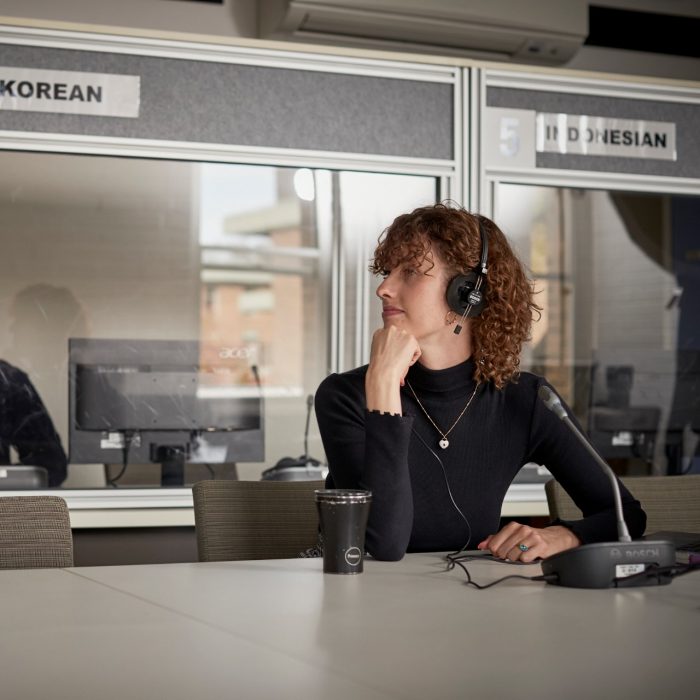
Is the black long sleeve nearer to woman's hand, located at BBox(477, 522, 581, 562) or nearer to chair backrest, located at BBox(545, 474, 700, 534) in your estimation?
chair backrest, located at BBox(545, 474, 700, 534)

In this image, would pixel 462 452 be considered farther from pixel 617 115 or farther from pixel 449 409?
pixel 617 115

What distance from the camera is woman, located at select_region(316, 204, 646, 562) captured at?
144 cm

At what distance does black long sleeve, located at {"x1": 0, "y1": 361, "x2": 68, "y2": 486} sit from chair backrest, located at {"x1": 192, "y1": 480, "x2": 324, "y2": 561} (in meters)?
1.38

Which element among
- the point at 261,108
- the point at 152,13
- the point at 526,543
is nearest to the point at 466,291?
the point at 526,543

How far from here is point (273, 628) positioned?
0.92m

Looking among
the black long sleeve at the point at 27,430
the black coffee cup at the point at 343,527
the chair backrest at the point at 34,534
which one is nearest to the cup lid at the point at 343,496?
the black coffee cup at the point at 343,527

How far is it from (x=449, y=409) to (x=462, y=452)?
0.08 meters

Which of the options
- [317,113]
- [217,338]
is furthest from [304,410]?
[317,113]

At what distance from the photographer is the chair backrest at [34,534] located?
1479mm

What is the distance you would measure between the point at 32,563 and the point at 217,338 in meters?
3.44

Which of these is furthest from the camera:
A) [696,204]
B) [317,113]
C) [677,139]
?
[696,204]

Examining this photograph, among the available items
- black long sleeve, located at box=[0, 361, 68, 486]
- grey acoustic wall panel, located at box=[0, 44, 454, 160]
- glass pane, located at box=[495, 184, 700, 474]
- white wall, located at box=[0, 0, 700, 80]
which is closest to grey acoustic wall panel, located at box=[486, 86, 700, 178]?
glass pane, located at box=[495, 184, 700, 474]

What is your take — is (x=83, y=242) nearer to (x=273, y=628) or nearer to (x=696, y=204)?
(x=696, y=204)

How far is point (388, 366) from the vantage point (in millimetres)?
1493
